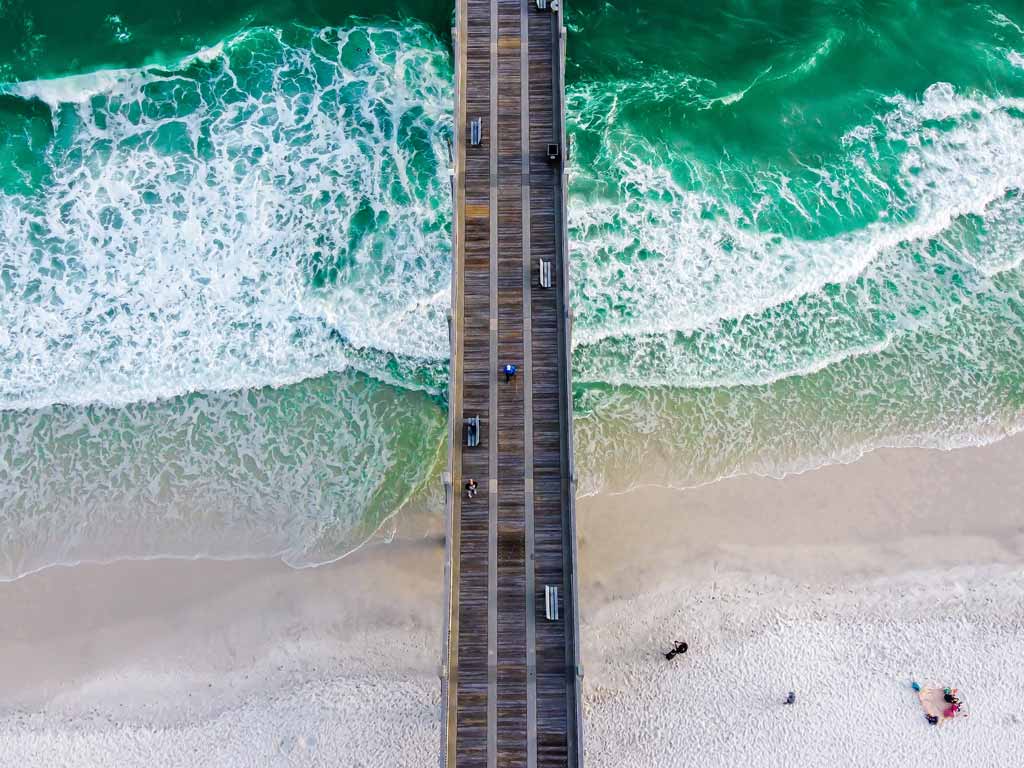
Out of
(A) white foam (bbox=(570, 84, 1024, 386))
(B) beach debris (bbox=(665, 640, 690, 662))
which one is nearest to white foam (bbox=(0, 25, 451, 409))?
(A) white foam (bbox=(570, 84, 1024, 386))

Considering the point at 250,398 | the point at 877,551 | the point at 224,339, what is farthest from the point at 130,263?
the point at 877,551

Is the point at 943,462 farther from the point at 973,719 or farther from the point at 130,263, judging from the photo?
the point at 130,263

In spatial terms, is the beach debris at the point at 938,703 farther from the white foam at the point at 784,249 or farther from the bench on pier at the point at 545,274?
the bench on pier at the point at 545,274

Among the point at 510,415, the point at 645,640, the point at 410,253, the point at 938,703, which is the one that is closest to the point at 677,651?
the point at 645,640

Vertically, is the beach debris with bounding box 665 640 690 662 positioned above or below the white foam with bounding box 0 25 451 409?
below

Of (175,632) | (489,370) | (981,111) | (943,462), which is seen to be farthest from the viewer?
(981,111)

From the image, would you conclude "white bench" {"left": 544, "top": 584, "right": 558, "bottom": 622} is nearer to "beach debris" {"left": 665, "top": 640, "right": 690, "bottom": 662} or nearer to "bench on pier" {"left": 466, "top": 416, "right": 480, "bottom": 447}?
"bench on pier" {"left": 466, "top": 416, "right": 480, "bottom": 447}

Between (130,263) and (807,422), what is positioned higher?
(130,263)
